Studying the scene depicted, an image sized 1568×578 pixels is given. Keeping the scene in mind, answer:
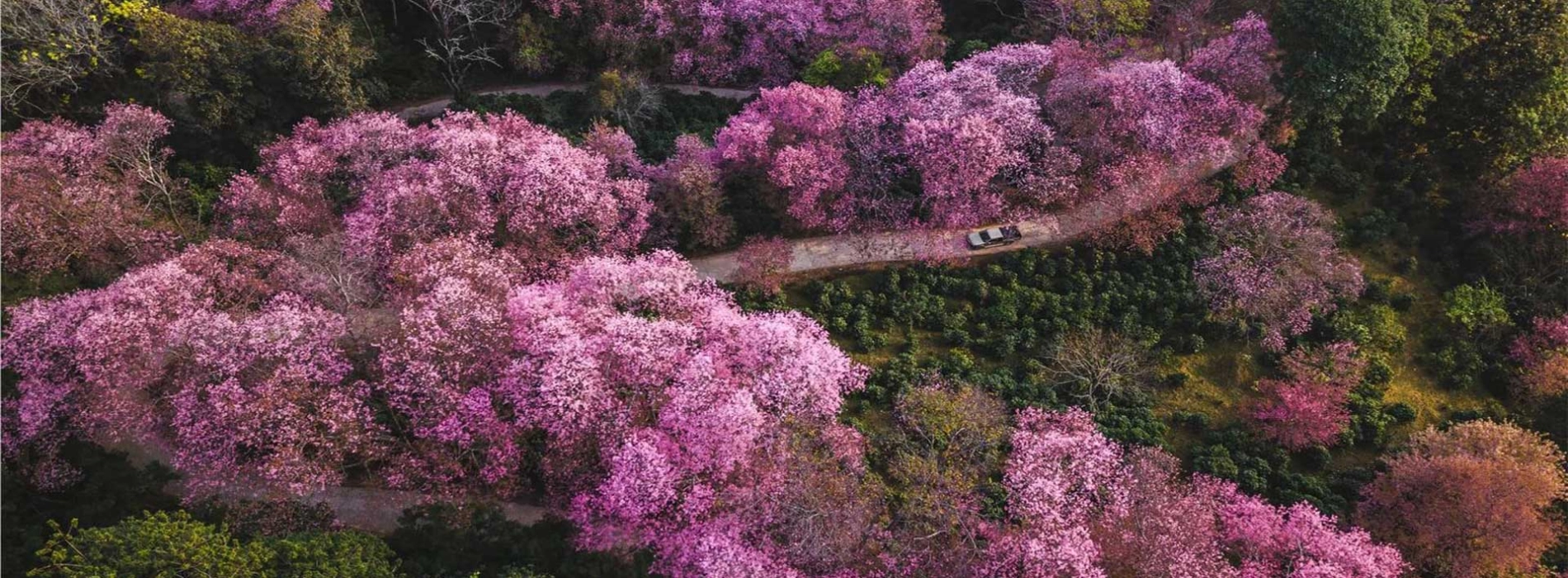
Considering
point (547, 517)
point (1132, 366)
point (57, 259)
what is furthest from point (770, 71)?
point (57, 259)

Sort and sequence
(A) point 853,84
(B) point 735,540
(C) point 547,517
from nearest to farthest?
(B) point 735,540 → (C) point 547,517 → (A) point 853,84

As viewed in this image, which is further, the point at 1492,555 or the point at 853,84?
the point at 853,84

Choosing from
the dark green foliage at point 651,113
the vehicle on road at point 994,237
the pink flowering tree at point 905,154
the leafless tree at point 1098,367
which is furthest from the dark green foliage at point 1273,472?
the dark green foliage at point 651,113

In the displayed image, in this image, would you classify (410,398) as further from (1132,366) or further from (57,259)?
(1132,366)

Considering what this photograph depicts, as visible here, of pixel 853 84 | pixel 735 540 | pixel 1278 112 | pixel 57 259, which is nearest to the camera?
pixel 735 540

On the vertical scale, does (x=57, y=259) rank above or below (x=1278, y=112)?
below

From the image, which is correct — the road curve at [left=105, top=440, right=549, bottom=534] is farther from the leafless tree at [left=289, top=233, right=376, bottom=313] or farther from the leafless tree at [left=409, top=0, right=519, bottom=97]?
the leafless tree at [left=409, top=0, right=519, bottom=97]
